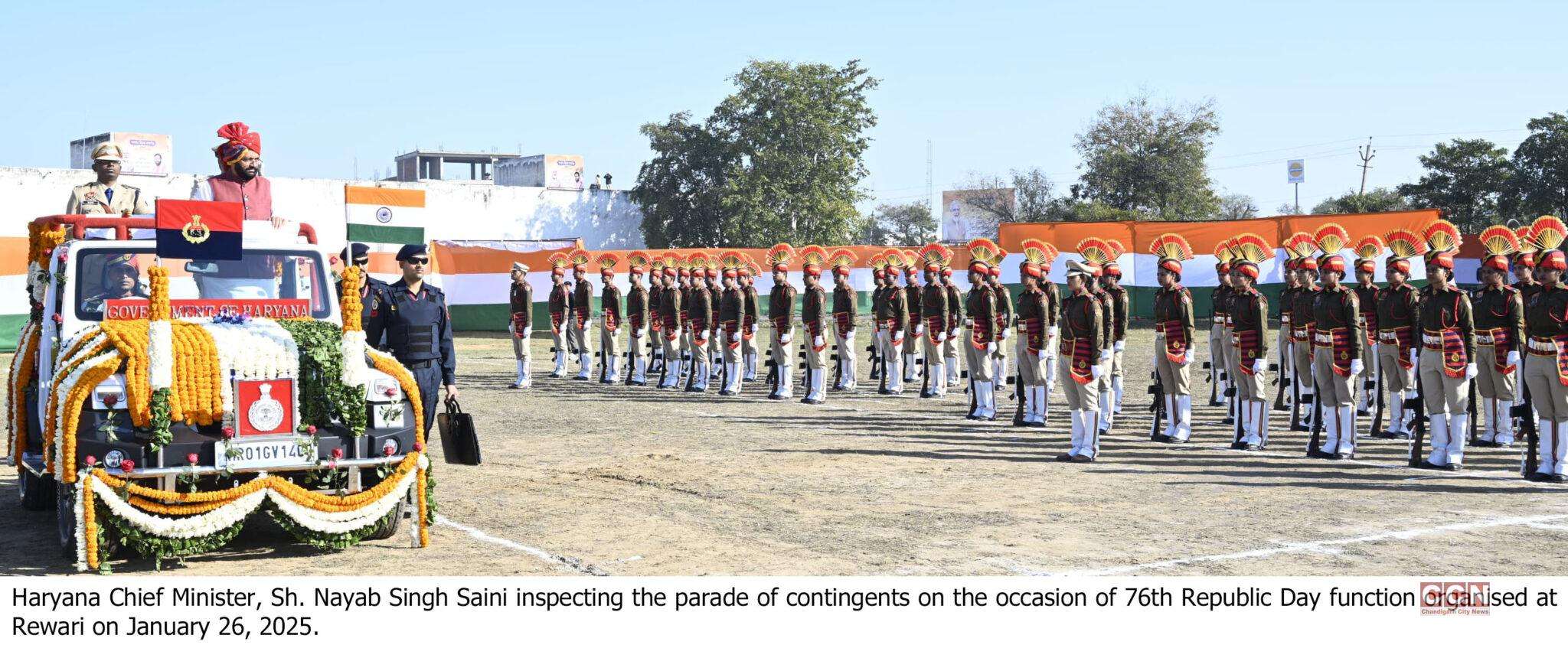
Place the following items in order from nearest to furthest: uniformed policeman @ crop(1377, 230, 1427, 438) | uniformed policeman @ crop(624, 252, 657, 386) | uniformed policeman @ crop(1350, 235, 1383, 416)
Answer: uniformed policeman @ crop(1377, 230, 1427, 438), uniformed policeman @ crop(1350, 235, 1383, 416), uniformed policeman @ crop(624, 252, 657, 386)

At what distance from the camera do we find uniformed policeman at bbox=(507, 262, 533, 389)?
23.1 metres

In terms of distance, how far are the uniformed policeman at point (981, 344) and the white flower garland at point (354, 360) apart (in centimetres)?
1044

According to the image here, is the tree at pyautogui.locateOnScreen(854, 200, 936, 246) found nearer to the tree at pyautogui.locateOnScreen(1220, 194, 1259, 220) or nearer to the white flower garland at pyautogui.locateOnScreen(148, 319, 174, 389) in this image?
the tree at pyautogui.locateOnScreen(1220, 194, 1259, 220)

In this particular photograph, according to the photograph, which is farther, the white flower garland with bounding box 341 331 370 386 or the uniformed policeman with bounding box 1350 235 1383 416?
the uniformed policeman with bounding box 1350 235 1383 416

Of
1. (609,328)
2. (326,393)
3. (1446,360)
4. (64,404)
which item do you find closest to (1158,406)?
(1446,360)

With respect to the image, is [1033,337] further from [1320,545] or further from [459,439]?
[459,439]

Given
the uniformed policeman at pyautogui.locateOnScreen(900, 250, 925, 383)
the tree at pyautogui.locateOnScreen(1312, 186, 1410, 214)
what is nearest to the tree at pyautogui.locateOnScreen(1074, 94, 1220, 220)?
the tree at pyautogui.locateOnScreen(1312, 186, 1410, 214)

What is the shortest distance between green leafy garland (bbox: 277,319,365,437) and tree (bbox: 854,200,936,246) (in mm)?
76934

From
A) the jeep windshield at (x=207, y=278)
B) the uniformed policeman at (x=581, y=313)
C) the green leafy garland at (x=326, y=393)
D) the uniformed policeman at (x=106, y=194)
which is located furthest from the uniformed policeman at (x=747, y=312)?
the green leafy garland at (x=326, y=393)

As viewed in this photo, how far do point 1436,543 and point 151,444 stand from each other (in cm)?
750

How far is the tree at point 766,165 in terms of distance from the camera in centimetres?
5334

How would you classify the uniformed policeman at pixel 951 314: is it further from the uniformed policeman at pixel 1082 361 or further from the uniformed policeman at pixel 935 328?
→ the uniformed policeman at pixel 1082 361

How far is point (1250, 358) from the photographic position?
46.0 ft
